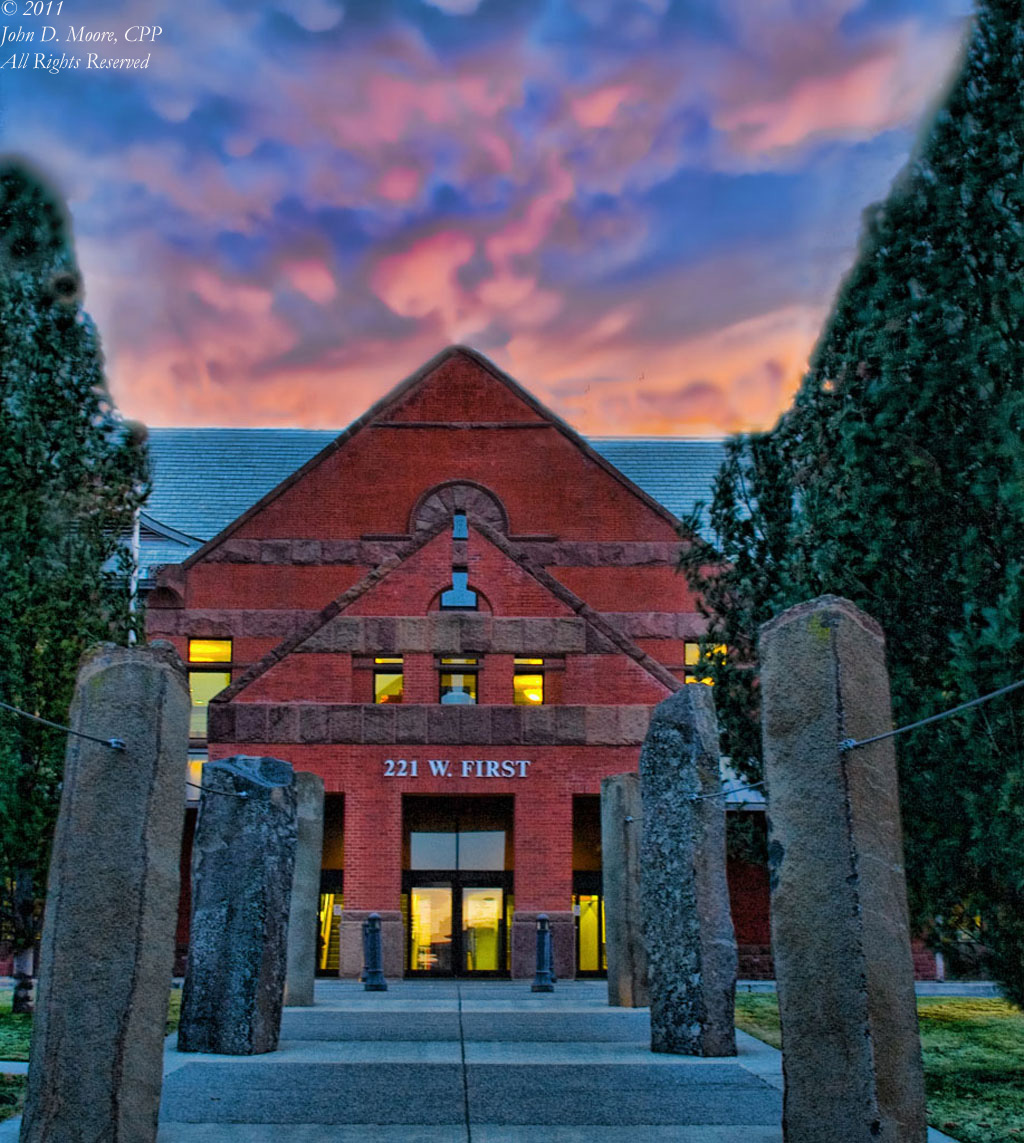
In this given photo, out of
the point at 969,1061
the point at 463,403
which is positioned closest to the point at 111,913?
the point at 969,1061

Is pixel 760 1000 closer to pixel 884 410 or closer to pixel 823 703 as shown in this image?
pixel 884 410

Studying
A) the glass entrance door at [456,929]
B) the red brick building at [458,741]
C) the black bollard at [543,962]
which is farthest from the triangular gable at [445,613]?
the black bollard at [543,962]

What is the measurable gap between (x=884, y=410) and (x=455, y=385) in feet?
71.4

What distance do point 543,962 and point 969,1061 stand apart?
10142 millimetres

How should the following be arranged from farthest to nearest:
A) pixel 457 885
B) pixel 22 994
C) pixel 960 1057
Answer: pixel 457 885 → pixel 22 994 → pixel 960 1057

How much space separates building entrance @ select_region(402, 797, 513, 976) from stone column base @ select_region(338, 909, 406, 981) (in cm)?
92

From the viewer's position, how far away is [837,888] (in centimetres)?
680

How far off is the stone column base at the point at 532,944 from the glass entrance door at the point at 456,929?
2.92 feet

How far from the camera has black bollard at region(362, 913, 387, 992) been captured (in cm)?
2138

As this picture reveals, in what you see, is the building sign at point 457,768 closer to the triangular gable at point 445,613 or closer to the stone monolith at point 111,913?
the triangular gable at point 445,613

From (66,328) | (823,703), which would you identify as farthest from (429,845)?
(823,703)

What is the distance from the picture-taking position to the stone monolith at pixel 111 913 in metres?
6.56

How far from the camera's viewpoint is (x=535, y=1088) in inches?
372

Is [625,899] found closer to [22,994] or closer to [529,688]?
[22,994]
